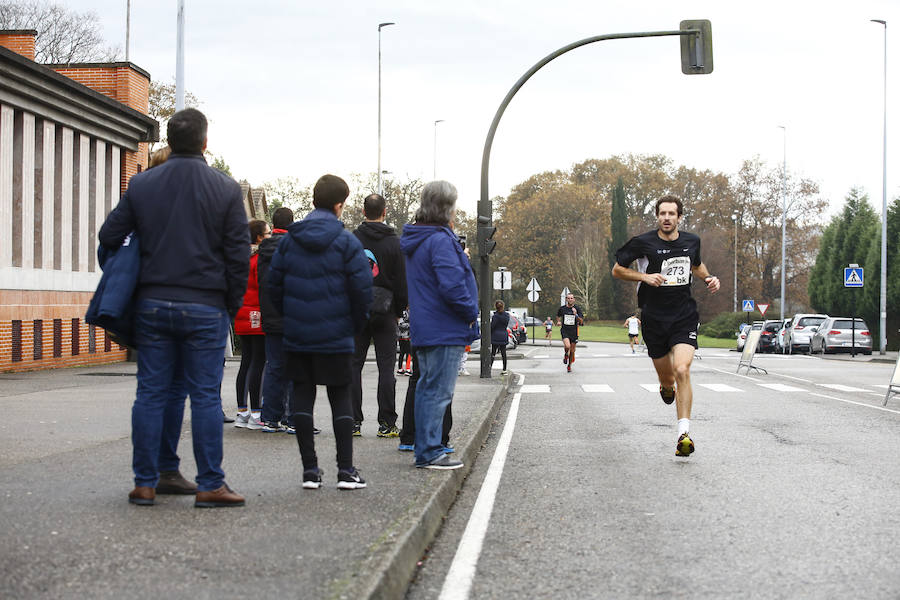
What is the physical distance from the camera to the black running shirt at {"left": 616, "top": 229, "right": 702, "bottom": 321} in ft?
30.3

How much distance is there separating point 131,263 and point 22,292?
55.0 ft

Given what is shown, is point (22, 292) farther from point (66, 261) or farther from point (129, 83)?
point (129, 83)

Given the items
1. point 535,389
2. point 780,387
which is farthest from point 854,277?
point 535,389

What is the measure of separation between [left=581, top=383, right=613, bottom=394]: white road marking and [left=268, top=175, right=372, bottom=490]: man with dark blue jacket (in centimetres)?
1222

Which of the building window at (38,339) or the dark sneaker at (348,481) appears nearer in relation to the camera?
the dark sneaker at (348,481)

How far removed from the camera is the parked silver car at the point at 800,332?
4725cm

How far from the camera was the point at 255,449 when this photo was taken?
27.9ft

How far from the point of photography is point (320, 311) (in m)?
6.41

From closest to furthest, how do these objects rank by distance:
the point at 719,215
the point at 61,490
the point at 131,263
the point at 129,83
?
the point at 131,263 < the point at 61,490 < the point at 129,83 < the point at 719,215

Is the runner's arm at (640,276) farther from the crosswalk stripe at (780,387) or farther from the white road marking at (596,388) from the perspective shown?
the crosswalk stripe at (780,387)

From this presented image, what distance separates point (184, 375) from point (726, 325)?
72265 millimetres

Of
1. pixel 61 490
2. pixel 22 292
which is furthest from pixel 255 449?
pixel 22 292

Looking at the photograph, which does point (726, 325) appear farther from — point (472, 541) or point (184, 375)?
point (184, 375)

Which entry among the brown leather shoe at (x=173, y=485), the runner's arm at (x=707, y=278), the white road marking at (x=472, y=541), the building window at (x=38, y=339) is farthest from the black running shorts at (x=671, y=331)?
the building window at (x=38, y=339)
